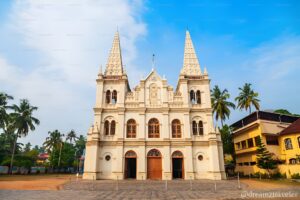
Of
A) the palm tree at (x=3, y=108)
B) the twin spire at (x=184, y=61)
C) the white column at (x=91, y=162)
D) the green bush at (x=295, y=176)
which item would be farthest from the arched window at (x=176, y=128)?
the palm tree at (x=3, y=108)

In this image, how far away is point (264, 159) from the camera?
27047 mm

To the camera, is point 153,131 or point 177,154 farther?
point 153,131

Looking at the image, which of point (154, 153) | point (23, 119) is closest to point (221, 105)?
point (154, 153)

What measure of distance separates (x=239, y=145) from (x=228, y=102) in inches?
320

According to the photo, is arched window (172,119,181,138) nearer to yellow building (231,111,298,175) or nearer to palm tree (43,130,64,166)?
yellow building (231,111,298,175)

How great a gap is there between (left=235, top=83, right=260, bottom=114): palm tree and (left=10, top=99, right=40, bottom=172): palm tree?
41619mm

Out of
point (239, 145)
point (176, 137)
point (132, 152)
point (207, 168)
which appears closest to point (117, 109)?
point (132, 152)

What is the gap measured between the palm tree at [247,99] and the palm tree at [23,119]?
137ft

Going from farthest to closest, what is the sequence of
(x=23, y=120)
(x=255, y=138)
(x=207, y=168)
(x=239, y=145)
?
(x=23, y=120) < (x=239, y=145) < (x=255, y=138) < (x=207, y=168)

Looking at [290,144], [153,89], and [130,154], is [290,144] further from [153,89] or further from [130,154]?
[130,154]

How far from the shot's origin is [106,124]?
1125 inches

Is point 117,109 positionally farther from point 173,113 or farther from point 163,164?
point 163,164

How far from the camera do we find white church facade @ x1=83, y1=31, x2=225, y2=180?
2603 centimetres

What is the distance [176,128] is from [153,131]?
10.4ft
